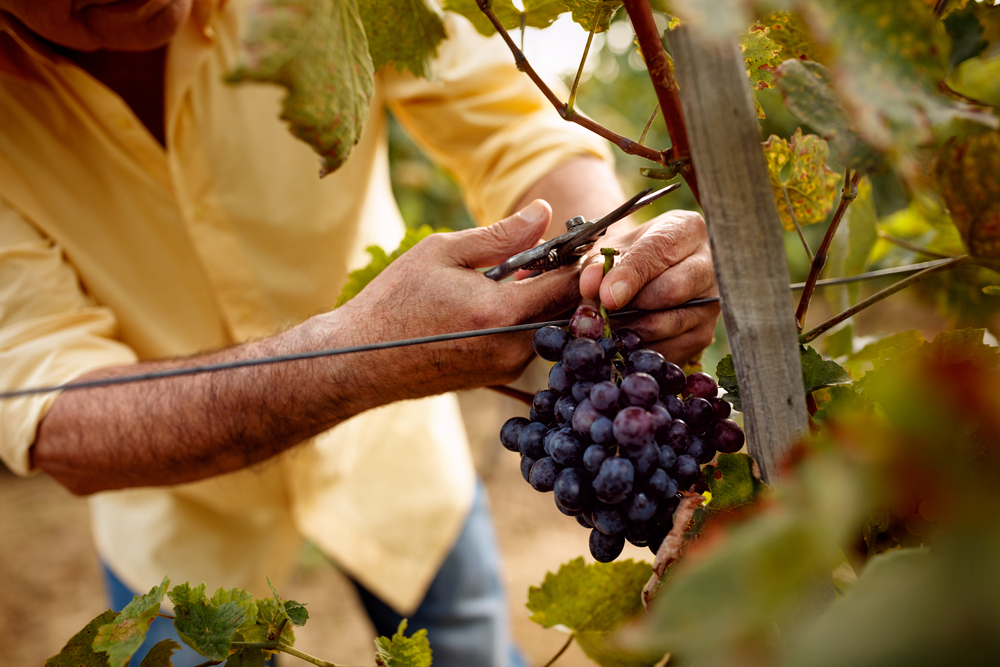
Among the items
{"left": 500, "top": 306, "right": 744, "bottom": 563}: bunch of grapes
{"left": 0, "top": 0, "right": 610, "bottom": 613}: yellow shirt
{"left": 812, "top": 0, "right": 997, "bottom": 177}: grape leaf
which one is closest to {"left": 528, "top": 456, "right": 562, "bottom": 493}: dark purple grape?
{"left": 500, "top": 306, "right": 744, "bottom": 563}: bunch of grapes

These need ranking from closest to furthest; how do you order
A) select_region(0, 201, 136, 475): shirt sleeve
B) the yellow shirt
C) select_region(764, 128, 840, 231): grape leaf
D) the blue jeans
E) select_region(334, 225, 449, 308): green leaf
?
select_region(764, 128, 840, 231): grape leaf < select_region(334, 225, 449, 308): green leaf < select_region(0, 201, 136, 475): shirt sleeve < the yellow shirt < the blue jeans

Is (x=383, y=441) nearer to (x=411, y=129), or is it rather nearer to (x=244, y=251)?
(x=244, y=251)

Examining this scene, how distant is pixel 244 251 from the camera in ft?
4.59

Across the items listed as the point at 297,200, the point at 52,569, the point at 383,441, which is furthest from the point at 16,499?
the point at 297,200

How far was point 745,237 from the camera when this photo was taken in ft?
1.25

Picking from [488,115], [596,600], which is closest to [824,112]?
[596,600]

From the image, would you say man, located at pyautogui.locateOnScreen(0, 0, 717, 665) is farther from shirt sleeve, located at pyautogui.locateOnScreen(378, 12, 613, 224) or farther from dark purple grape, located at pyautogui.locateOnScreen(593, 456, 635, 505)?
dark purple grape, located at pyautogui.locateOnScreen(593, 456, 635, 505)

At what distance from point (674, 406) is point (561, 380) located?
0.09 m

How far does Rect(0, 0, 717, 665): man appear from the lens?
2.38ft

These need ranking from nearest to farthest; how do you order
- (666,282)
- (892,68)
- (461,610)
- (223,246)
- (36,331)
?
(892,68), (666,282), (36,331), (223,246), (461,610)

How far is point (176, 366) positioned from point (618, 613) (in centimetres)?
74

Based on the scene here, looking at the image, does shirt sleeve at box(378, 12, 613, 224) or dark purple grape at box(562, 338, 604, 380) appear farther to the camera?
shirt sleeve at box(378, 12, 613, 224)

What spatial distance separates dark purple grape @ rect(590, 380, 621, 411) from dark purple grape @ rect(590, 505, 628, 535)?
84 millimetres

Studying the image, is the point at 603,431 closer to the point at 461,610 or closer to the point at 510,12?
the point at 510,12
